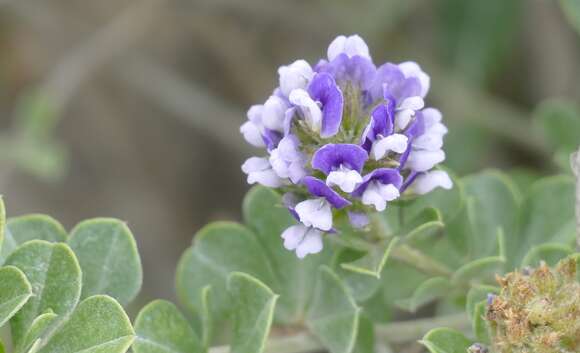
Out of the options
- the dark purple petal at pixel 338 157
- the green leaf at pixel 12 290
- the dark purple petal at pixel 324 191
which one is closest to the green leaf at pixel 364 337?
the dark purple petal at pixel 324 191

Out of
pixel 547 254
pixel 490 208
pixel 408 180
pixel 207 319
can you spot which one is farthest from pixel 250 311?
pixel 490 208

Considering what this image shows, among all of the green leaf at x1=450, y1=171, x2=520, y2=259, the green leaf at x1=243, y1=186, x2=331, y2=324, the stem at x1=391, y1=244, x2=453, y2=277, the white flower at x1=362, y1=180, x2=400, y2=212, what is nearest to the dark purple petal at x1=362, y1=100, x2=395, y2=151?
the white flower at x1=362, y1=180, x2=400, y2=212

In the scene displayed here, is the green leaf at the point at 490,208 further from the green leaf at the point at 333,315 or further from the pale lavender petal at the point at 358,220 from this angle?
the pale lavender petal at the point at 358,220

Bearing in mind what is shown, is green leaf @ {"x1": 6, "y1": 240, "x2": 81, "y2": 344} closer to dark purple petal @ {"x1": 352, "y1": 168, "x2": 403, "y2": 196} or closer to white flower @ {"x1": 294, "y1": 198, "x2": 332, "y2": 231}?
white flower @ {"x1": 294, "y1": 198, "x2": 332, "y2": 231}

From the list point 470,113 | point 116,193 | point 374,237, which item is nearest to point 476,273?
point 374,237

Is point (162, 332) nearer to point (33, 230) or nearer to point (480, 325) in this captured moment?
point (33, 230)

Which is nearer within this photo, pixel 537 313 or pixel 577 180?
pixel 537 313
